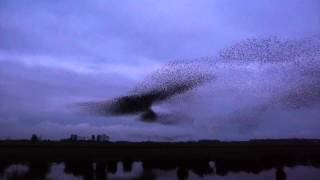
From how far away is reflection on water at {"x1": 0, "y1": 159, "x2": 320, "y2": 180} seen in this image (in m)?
33.2

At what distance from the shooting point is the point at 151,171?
123ft

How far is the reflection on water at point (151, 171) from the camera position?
3316 cm

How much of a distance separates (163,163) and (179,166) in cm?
230

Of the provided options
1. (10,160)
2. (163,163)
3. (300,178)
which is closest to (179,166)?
(163,163)

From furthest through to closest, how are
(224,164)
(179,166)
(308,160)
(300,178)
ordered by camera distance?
(308,160)
(224,164)
(179,166)
(300,178)

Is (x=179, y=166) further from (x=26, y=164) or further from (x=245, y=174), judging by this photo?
(x=26, y=164)

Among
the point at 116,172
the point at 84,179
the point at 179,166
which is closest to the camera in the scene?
the point at 84,179

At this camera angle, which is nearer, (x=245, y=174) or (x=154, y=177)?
(x=154, y=177)

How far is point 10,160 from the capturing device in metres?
41.9

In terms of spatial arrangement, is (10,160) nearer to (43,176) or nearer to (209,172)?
(43,176)

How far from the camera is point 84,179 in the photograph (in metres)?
31.5

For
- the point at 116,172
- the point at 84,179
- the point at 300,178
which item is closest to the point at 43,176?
the point at 84,179

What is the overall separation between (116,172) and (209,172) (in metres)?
8.06

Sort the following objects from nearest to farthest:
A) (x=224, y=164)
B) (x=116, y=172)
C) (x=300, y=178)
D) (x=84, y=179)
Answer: (x=84, y=179) → (x=300, y=178) → (x=116, y=172) → (x=224, y=164)
